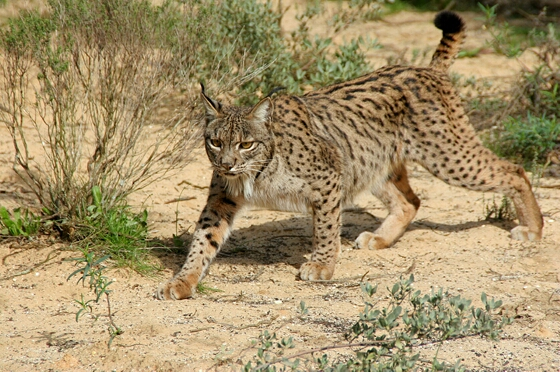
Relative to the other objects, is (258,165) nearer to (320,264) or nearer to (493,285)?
(320,264)

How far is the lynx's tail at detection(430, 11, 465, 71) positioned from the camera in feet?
20.1

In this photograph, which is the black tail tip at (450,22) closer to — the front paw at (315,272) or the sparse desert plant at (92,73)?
the sparse desert plant at (92,73)

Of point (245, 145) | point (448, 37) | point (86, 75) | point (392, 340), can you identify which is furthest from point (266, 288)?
point (448, 37)

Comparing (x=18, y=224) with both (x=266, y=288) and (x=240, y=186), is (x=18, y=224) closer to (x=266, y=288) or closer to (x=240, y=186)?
(x=240, y=186)

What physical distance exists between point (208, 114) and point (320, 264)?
1.36 m

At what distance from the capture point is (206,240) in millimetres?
5328

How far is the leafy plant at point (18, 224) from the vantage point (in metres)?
5.35

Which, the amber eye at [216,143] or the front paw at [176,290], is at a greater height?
the amber eye at [216,143]

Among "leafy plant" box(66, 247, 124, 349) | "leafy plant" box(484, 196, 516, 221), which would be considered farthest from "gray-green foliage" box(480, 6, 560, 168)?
"leafy plant" box(66, 247, 124, 349)

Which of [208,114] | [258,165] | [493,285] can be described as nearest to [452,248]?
[493,285]

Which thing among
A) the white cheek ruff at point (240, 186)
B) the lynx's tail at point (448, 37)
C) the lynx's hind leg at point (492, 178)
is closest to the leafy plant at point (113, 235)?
the white cheek ruff at point (240, 186)

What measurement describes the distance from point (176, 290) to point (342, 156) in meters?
1.75

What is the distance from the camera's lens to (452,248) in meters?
5.95

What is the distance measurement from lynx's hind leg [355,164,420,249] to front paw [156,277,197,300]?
5.87 feet
